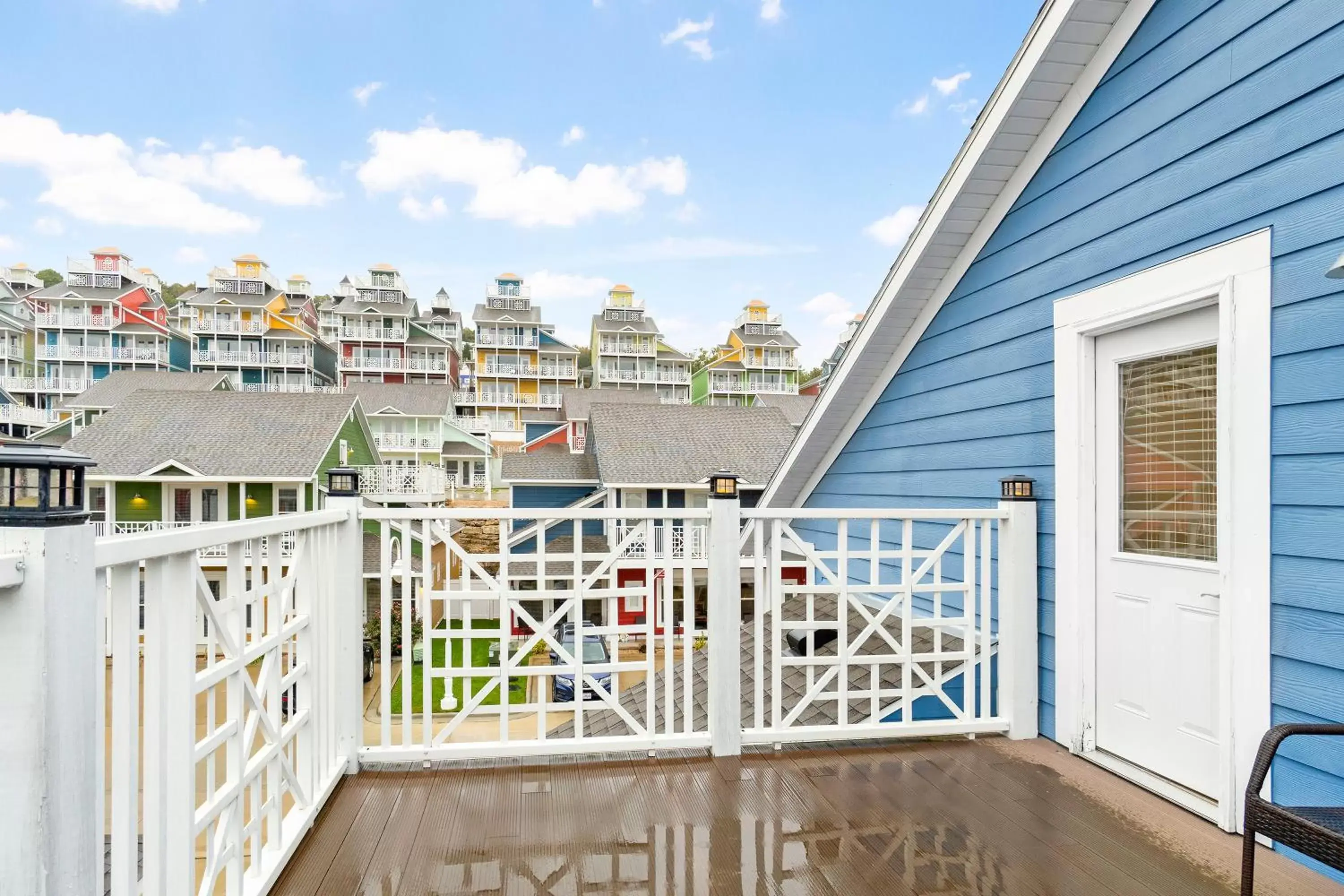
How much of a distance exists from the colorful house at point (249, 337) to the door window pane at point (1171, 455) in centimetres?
3552

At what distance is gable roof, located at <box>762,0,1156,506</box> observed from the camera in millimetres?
2896

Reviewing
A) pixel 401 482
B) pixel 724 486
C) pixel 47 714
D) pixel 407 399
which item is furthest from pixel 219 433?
pixel 47 714

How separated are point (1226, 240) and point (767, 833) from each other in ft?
7.74

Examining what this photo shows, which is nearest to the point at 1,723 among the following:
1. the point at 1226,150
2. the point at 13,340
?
the point at 1226,150

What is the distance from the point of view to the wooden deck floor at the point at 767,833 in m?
2.07

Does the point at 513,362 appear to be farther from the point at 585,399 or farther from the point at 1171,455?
the point at 1171,455

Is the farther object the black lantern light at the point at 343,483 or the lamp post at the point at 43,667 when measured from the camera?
the black lantern light at the point at 343,483

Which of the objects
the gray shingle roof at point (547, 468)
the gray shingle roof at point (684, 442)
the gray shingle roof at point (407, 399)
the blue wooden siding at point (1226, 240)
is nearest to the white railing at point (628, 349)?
the gray shingle roof at point (407, 399)

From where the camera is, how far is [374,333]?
116 ft

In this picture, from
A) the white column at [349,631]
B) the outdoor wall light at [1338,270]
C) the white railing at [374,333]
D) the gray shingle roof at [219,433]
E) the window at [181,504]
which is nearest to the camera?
the outdoor wall light at [1338,270]

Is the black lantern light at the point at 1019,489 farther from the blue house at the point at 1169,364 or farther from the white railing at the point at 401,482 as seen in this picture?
the white railing at the point at 401,482

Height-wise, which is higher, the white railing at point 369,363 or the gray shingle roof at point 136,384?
the white railing at point 369,363

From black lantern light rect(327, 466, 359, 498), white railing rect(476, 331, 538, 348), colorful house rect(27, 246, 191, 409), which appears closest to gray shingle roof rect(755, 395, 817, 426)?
white railing rect(476, 331, 538, 348)

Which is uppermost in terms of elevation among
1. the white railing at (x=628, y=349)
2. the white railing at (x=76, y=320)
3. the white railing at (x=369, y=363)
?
the white railing at (x=76, y=320)
